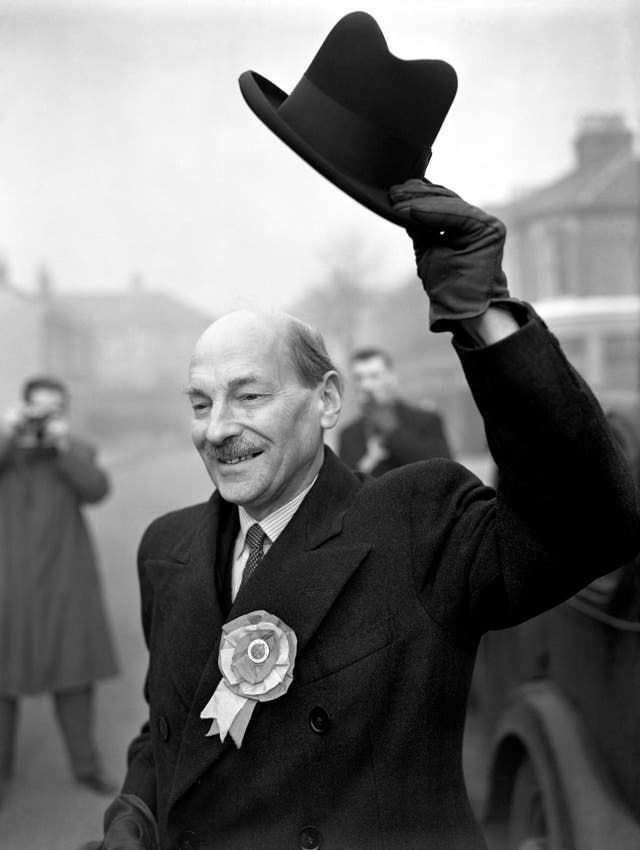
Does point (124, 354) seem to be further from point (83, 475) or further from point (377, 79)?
point (377, 79)

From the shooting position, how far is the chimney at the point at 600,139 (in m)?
4.53

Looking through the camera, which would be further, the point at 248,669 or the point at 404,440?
the point at 404,440

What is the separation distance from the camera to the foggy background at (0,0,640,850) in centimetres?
272

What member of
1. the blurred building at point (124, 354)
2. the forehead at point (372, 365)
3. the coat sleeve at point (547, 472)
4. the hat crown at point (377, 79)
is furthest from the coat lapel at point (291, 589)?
the blurred building at point (124, 354)

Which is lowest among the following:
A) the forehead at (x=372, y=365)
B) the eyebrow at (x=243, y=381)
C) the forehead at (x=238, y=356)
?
the eyebrow at (x=243, y=381)

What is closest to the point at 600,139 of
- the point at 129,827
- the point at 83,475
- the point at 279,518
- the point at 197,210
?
the point at 197,210

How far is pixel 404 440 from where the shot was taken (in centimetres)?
272

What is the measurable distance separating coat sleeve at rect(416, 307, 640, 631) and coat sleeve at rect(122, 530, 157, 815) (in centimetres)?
72

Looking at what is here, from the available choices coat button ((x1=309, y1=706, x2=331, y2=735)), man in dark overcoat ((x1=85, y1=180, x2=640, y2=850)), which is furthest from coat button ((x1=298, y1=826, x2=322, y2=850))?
coat button ((x1=309, y1=706, x2=331, y2=735))

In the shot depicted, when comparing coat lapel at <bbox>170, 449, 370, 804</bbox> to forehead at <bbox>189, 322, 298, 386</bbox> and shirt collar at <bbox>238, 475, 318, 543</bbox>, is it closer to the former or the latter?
shirt collar at <bbox>238, 475, 318, 543</bbox>

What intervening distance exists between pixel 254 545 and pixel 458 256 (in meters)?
0.61

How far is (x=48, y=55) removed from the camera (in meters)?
2.84

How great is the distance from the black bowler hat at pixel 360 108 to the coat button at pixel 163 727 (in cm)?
85

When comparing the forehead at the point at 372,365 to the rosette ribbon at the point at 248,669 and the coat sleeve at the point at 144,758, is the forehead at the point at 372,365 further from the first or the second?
the rosette ribbon at the point at 248,669
